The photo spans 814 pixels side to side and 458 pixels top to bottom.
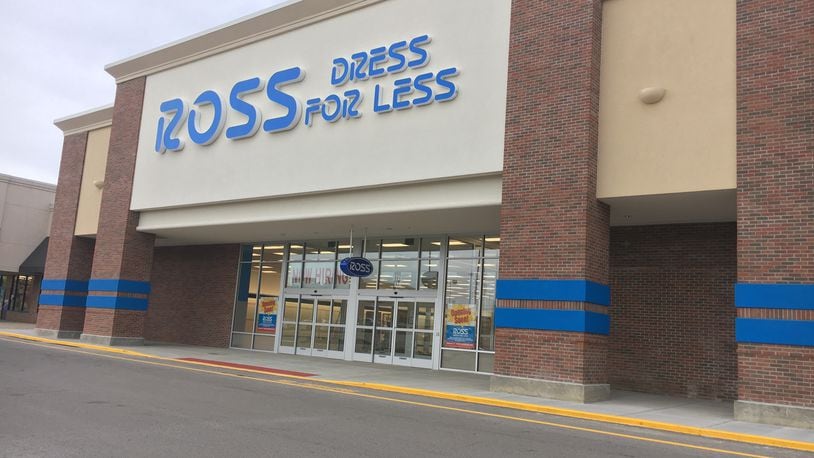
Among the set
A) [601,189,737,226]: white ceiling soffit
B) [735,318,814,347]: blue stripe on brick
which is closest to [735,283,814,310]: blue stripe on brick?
[735,318,814,347]: blue stripe on brick

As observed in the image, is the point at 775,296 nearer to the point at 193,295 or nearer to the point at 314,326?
the point at 314,326

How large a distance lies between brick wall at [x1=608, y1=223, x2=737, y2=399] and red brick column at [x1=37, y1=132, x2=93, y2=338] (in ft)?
66.8

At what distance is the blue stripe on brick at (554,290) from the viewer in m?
13.0

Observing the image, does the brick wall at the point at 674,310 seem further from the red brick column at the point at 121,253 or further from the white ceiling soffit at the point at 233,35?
the red brick column at the point at 121,253

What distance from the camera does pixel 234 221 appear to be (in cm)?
2053

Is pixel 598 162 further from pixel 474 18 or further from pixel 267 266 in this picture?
pixel 267 266

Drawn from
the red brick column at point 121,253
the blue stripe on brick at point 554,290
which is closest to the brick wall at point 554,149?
the blue stripe on brick at point 554,290

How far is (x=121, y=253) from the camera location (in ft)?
75.8

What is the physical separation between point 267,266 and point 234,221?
4562 mm

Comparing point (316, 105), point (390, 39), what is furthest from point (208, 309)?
point (390, 39)

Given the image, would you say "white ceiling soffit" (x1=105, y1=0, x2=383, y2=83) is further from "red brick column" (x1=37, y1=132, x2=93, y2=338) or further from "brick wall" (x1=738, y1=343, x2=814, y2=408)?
"brick wall" (x1=738, y1=343, x2=814, y2=408)

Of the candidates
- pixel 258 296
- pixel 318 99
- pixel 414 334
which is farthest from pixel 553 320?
pixel 258 296

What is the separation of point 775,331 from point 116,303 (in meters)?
19.9

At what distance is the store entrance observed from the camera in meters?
19.7
